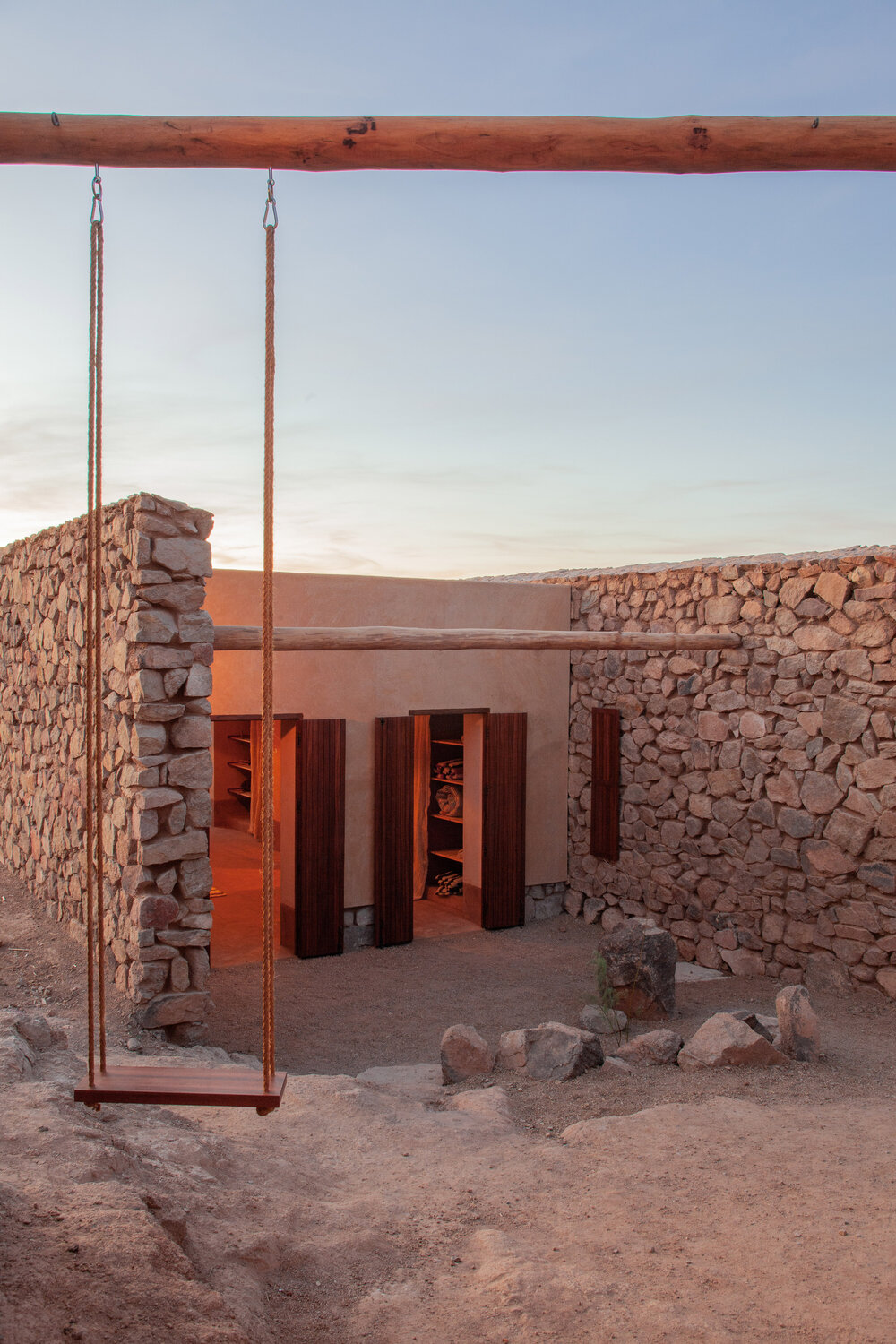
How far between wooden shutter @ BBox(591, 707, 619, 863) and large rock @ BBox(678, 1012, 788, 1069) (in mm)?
4131

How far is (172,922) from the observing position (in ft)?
18.5

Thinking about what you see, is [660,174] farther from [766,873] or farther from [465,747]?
[465,747]

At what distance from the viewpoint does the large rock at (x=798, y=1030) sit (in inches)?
215

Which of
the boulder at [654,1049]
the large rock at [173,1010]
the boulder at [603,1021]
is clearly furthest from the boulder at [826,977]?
the large rock at [173,1010]

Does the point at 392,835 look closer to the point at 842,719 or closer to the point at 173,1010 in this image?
the point at 173,1010

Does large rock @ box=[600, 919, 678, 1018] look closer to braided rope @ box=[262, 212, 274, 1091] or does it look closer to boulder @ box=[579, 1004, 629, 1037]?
boulder @ box=[579, 1004, 629, 1037]

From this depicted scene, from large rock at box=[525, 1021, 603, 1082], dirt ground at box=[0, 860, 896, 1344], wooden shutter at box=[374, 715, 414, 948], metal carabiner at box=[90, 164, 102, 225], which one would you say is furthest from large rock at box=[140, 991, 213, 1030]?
metal carabiner at box=[90, 164, 102, 225]

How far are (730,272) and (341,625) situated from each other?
15.2 feet

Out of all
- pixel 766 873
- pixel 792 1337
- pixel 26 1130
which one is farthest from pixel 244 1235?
pixel 766 873

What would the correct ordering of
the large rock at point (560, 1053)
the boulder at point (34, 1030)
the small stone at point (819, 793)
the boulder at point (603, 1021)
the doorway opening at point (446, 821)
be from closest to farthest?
the boulder at point (34, 1030), the large rock at point (560, 1053), the boulder at point (603, 1021), the small stone at point (819, 793), the doorway opening at point (446, 821)

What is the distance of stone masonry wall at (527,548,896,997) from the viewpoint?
7.07 meters

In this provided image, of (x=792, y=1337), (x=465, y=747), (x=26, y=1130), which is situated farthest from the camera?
(x=465, y=747)

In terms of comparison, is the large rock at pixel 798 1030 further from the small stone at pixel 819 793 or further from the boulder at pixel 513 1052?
the small stone at pixel 819 793

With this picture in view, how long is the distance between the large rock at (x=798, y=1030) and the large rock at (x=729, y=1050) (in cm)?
17
